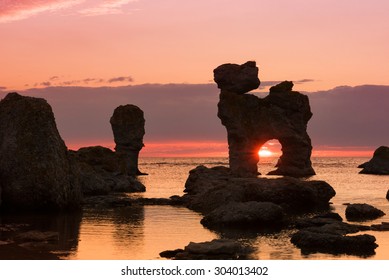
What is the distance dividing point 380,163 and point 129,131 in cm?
5390

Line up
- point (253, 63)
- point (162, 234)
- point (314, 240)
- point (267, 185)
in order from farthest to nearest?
1. point (253, 63)
2. point (267, 185)
3. point (162, 234)
4. point (314, 240)

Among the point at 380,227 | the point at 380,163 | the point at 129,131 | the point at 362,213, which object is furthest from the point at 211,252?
the point at 380,163

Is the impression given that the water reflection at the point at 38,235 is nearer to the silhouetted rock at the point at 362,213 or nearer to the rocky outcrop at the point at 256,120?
the silhouetted rock at the point at 362,213

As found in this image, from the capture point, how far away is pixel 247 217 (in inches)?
1241

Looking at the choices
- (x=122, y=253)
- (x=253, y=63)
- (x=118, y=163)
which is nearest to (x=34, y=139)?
(x=122, y=253)

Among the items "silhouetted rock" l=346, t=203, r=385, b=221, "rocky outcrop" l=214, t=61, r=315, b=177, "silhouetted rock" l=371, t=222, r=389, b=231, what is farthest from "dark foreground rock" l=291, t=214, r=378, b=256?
"rocky outcrop" l=214, t=61, r=315, b=177

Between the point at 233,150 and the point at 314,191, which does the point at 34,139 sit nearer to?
the point at 314,191

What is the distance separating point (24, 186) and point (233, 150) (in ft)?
243

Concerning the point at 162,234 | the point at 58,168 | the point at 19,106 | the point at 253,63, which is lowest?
the point at 162,234

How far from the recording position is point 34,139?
36.6m

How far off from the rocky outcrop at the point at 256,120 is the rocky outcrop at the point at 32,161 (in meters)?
66.1

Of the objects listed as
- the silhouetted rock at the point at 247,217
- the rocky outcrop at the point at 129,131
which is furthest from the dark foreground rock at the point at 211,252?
the rocky outcrop at the point at 129,131

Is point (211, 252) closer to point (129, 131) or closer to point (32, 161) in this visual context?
point (32, 161)

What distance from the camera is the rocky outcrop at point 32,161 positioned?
35.9 meters
